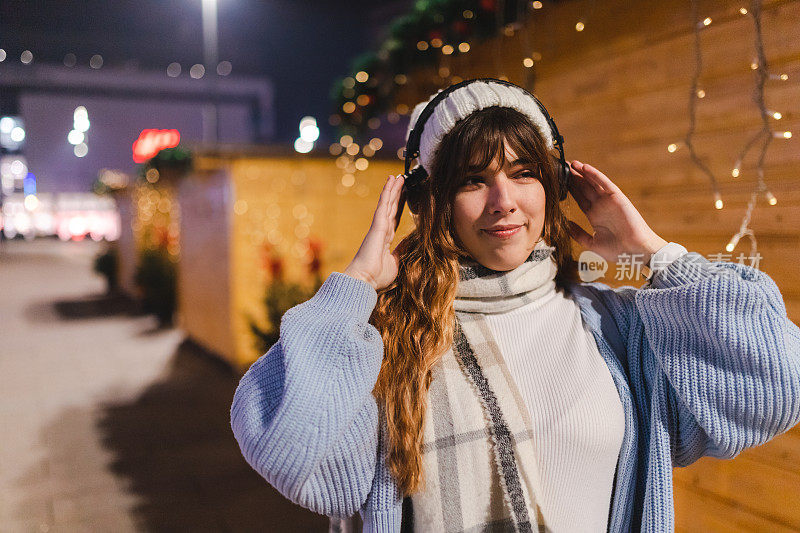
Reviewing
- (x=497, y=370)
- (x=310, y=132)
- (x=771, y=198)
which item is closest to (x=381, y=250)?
(x=497, y=370)

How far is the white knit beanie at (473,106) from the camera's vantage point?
118 centimetres

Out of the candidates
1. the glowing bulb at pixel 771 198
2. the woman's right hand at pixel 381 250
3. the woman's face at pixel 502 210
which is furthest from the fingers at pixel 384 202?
the glowing bulb at pixel 771 198

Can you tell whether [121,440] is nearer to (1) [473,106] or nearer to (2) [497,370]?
(2) [497,370]

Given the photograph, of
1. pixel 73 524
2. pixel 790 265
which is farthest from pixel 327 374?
pixel 73 524

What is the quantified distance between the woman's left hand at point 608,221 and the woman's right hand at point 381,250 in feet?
1.47

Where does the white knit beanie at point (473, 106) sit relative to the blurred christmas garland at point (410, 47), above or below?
below

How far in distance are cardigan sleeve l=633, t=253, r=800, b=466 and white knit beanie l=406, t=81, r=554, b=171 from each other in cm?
42

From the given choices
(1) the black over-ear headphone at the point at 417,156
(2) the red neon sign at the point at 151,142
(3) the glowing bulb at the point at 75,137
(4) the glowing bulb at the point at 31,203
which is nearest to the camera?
(1) the black over-ear headphone at the point at 417,156

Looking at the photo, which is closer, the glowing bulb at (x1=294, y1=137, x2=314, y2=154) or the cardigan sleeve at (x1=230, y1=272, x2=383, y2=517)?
the cardigan sleeve at (x1=230, y1=272, x2=383, y2=517)

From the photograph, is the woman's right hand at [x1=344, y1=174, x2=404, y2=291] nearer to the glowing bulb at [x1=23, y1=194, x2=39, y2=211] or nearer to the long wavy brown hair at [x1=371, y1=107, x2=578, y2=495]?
the long wavy brown hair at [x1=371, y1=107, x2=578, y2=495]

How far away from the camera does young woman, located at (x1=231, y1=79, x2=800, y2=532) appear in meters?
1.09

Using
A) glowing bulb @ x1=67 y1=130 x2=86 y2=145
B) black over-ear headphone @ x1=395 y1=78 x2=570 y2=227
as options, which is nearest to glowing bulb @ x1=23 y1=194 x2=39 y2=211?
glowing bulb @ x1=67 y1=130 x2=86 y2=145

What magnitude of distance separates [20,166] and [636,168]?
29.0m

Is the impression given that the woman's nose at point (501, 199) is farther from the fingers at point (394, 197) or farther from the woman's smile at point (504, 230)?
the fingers at point (394, 197)
